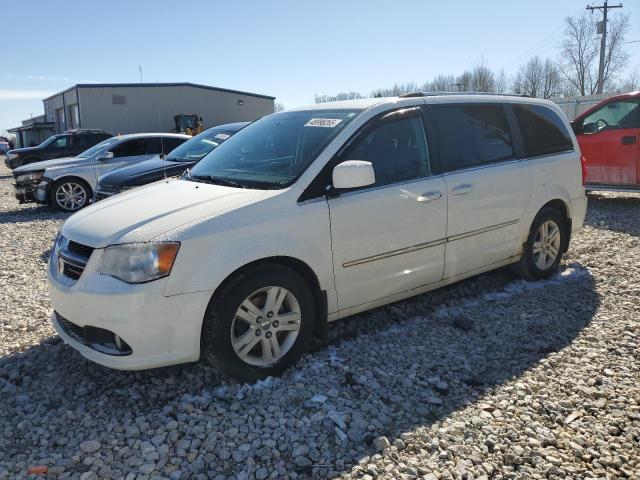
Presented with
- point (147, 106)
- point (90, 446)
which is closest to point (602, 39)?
point (147, 106)

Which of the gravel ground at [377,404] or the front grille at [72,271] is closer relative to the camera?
the gravel ground at [377,404]

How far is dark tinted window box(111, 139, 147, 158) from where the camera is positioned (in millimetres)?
11156

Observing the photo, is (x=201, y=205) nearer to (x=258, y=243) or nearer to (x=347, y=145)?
(x=258, y=243)

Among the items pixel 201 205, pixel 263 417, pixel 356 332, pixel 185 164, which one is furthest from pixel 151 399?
pixel 185 164

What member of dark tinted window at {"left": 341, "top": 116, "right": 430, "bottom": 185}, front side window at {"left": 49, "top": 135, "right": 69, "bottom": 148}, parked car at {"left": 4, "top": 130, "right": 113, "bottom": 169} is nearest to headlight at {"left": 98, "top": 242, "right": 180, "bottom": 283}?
dark tinted window at {"left": 341, "top": 116, "right": 430, "bottom": 185}

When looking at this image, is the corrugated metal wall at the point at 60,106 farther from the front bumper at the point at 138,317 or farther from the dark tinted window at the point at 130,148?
the front bumper at the point at 138,317

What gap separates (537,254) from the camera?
17.4 feet

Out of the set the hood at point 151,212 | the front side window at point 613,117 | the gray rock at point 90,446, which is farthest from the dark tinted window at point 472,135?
the front side window at point 613,117

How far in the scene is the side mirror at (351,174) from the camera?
350 cm

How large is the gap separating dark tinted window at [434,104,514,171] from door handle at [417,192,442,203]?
11.2 inches

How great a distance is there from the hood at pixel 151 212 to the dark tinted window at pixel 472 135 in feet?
5.35

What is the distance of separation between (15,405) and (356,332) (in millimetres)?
2391

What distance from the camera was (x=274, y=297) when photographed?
3436 mm

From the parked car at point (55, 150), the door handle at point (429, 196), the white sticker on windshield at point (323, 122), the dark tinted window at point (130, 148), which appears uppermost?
the parked car at point (55, 150)
